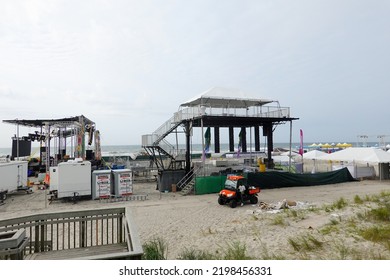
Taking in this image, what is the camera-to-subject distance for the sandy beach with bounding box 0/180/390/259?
7.29 m

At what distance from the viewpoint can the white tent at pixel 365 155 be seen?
76.4ft

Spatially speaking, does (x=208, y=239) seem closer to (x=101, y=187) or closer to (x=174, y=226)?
(x=174, y=226)

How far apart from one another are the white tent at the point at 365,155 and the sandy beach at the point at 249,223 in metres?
5.33

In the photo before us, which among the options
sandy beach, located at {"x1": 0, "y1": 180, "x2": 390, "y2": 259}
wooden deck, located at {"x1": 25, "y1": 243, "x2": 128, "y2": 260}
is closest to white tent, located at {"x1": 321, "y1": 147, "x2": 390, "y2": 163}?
sandy beach, located at {"x1": 0, "y1": 180, "x2": 390, "y2": 259}

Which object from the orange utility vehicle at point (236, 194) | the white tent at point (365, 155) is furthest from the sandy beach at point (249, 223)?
the white tent at point (365, 155)

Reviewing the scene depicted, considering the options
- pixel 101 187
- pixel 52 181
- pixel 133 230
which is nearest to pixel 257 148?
pixel 101 187

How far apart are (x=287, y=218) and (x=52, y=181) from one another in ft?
50.6

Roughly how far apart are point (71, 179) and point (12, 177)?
5.01 meters

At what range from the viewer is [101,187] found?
17.7 metres

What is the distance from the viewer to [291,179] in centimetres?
2167

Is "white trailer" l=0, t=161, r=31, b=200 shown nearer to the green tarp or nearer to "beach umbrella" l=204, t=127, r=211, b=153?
"beach umbrella" l=204, t=127, r=211, b=153

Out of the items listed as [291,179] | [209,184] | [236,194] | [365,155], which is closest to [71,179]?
[209,184]

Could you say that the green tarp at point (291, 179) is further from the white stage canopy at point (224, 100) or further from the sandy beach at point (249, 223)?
the white stage canopy at point (224, 100)

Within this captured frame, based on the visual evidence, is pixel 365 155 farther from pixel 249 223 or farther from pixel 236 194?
pixel 249 223
